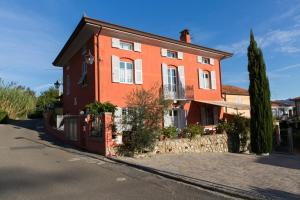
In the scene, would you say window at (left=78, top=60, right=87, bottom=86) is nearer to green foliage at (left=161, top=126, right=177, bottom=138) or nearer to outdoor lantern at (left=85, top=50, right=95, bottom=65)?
outdoor lantern at (left=85, top=50, right=95, bottom=65)

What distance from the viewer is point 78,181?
28.8 ft

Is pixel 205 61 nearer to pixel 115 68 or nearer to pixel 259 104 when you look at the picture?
pixel 259 104

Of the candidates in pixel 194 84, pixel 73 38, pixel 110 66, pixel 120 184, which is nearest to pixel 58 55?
pixel 73 38

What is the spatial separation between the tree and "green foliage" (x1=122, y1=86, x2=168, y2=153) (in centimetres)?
839

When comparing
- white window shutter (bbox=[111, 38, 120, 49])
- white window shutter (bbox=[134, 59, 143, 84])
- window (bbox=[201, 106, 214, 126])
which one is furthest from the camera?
window (bbox=[201, 106, 214, 126])

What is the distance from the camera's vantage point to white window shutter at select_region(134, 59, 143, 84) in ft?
65.9

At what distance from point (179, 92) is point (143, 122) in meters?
9.71

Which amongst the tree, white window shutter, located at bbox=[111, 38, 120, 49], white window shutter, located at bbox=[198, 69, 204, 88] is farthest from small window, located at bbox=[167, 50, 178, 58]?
the tree

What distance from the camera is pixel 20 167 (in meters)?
10.9

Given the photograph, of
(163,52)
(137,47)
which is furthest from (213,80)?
(137,47)

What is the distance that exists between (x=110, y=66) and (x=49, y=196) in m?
12.6

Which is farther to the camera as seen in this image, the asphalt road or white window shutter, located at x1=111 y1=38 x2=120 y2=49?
white window shutter, located at x1=111 y1=38 x2=120 y2=49

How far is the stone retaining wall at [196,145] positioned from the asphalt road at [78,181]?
3911 mm

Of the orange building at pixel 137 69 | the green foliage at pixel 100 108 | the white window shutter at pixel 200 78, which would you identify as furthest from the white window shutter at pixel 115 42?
the white window shutter at pixel 200 78
